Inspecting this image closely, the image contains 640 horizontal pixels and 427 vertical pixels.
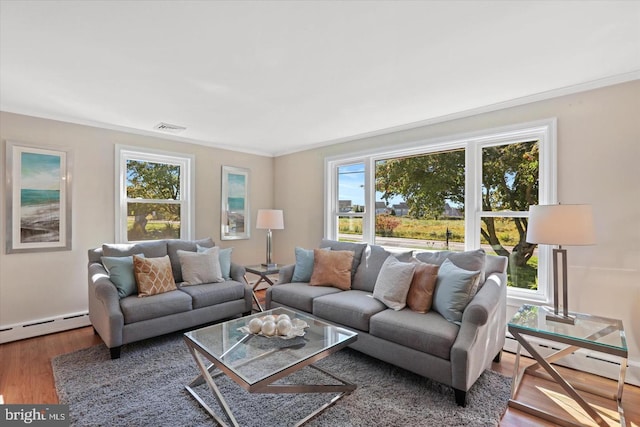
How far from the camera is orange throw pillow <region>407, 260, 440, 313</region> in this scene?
267cm

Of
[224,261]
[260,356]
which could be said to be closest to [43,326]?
[224,261]

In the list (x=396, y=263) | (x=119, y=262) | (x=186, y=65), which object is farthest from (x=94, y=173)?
(x=396, y=263)

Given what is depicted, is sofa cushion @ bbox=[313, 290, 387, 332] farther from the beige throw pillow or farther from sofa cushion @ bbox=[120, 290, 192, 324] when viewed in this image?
the beige throw pillow

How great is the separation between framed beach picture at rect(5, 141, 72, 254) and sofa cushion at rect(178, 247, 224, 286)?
126cm

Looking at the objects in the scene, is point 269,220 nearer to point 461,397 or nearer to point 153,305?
point 153,305

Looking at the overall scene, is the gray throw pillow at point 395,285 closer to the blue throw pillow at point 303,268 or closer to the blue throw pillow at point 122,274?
the blue throw pillow at point 303,268

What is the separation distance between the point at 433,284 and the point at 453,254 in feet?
1.28

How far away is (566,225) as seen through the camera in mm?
2246

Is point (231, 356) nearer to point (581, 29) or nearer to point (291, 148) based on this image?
point (581, 29)

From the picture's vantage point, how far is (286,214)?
5.32 meters

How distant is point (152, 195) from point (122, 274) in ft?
4.76

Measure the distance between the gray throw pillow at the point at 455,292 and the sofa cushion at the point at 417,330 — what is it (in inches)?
2.9

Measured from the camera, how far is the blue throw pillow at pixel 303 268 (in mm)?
3750

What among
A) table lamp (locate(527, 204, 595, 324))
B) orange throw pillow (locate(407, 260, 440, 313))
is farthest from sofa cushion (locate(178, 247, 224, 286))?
table lamp (locate(527, 204, 595, 324))
